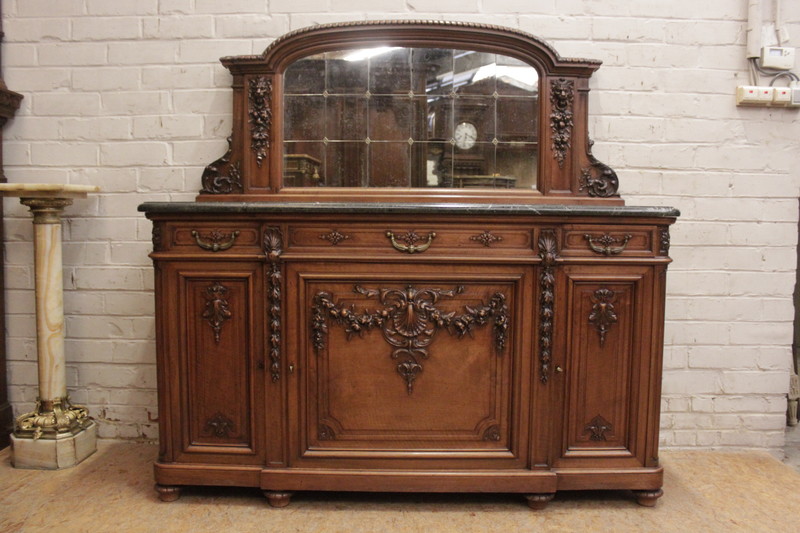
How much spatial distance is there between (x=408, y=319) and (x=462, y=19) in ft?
4.38

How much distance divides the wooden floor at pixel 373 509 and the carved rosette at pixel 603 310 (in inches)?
25.9

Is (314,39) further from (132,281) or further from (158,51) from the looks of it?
(132,281)

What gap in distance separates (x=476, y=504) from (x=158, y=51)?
225cm

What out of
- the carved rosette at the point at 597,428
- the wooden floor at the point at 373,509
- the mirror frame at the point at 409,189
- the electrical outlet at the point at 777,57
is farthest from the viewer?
the electrical outlet at the point at 777,57

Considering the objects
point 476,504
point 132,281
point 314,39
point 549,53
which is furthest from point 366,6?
point 476,504

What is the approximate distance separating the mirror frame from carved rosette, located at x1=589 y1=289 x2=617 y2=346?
474 mm

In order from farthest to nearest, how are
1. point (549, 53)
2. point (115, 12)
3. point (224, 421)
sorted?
point (115, 12), point (549, 53), point (224, 421)

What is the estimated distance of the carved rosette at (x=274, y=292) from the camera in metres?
1.81

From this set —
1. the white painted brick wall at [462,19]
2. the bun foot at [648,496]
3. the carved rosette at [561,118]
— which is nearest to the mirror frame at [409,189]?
the carved rosette at [561,118]

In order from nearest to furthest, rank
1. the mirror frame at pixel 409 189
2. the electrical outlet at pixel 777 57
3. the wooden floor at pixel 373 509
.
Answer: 1. the wooden floor at pixel 373 509
2. the mirror frame at pixel 409 189
3. the electrical outlet at pixel 777 57

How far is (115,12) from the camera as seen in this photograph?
7.70 ft

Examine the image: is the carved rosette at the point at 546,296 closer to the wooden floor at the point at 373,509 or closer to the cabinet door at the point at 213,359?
the wooden floor at the point at 373,509

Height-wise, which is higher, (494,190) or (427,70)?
(427,70)

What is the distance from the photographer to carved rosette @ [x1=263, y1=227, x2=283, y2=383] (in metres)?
1.81
